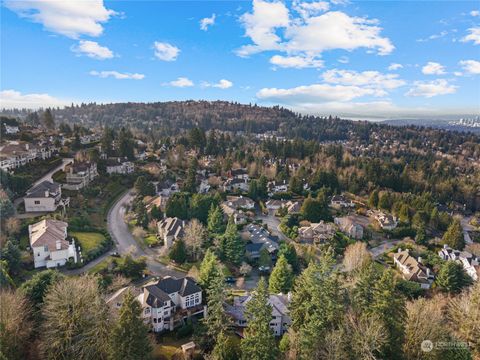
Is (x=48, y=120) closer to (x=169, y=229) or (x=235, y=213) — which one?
(x=169, y=229)

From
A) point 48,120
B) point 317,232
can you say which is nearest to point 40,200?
point 317,232

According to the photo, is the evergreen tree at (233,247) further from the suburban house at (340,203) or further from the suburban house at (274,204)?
the suburban house at (340,203)

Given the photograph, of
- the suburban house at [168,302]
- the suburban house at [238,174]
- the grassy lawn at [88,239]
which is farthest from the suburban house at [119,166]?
the suburban house at [168,302]

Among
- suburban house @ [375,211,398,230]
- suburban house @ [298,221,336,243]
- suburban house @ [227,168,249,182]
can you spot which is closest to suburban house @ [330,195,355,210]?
suburban house @ [375,211,398,230]

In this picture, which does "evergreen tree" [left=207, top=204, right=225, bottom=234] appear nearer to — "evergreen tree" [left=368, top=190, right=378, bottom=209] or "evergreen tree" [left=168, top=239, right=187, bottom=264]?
"evergreen tree" [left=168, top=239, right=187, bottom=264]

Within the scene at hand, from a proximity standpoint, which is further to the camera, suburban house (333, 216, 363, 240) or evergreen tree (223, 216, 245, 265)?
suburban house (333, 216, 363, 240)

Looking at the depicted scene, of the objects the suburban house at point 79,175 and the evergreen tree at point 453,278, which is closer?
the evergreen tree at point 453,278
